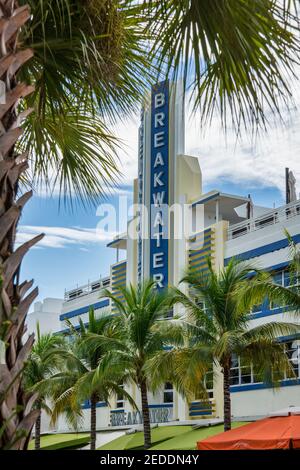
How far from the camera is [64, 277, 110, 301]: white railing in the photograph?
147ft

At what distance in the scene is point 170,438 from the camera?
2906 centimetres

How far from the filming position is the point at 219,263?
33.4 metres

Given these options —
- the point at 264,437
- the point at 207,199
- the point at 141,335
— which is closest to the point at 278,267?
the point at 141,335

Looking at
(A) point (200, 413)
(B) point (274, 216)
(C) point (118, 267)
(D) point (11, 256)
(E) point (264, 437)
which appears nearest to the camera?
(D) point (11, 256)

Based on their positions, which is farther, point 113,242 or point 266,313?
point 113,242

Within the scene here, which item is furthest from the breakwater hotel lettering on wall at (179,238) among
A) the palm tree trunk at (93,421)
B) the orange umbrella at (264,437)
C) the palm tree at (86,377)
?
the orange umbrella at (264,437)

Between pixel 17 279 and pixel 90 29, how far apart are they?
2.46m

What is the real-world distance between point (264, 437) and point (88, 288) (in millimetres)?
31670

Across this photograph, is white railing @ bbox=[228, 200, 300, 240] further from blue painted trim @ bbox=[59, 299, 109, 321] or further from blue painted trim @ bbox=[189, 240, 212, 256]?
blue painted trim @ bbox=[59, 299, 109, 321]

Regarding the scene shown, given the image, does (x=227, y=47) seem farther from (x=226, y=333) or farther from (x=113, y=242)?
(x=113, y=242)

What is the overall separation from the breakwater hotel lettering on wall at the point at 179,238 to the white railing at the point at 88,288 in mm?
2239

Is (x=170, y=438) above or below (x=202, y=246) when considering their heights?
below

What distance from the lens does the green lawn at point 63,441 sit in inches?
1417
